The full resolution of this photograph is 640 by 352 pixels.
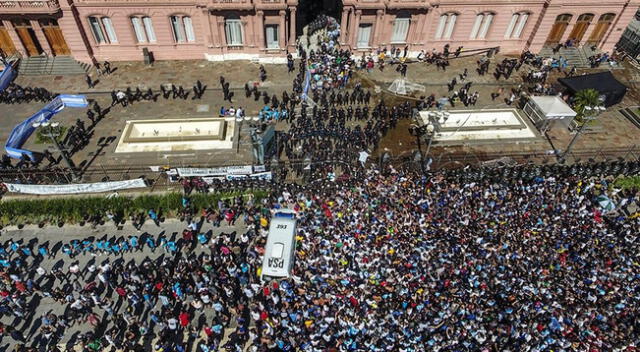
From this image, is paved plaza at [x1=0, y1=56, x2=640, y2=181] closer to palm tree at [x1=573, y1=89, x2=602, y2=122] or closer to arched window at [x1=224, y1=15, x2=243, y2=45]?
palm tree at [x1=573, y1=89, x2=602, y2=122]

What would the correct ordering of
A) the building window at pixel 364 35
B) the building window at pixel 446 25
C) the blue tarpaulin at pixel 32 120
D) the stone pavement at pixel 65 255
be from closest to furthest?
the stone pavement at pixel 65 255, the blue tarpaulin at pixel 32 120, the building window at pixel 446 25, the building window at pixel 364 35

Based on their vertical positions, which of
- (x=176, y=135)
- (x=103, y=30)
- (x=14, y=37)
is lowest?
(x=176, y=135)

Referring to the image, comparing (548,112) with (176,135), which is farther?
(548,112)

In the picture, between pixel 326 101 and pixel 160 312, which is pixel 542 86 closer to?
pixel 326 101

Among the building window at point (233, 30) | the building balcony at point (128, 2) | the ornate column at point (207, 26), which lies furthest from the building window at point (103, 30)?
the building window at point (233, 30)

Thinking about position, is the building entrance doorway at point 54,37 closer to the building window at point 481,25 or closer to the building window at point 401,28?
the building window at point 401,28

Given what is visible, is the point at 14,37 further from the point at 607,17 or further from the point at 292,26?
the point at 607,17

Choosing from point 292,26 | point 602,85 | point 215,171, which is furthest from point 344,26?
point 602,85
